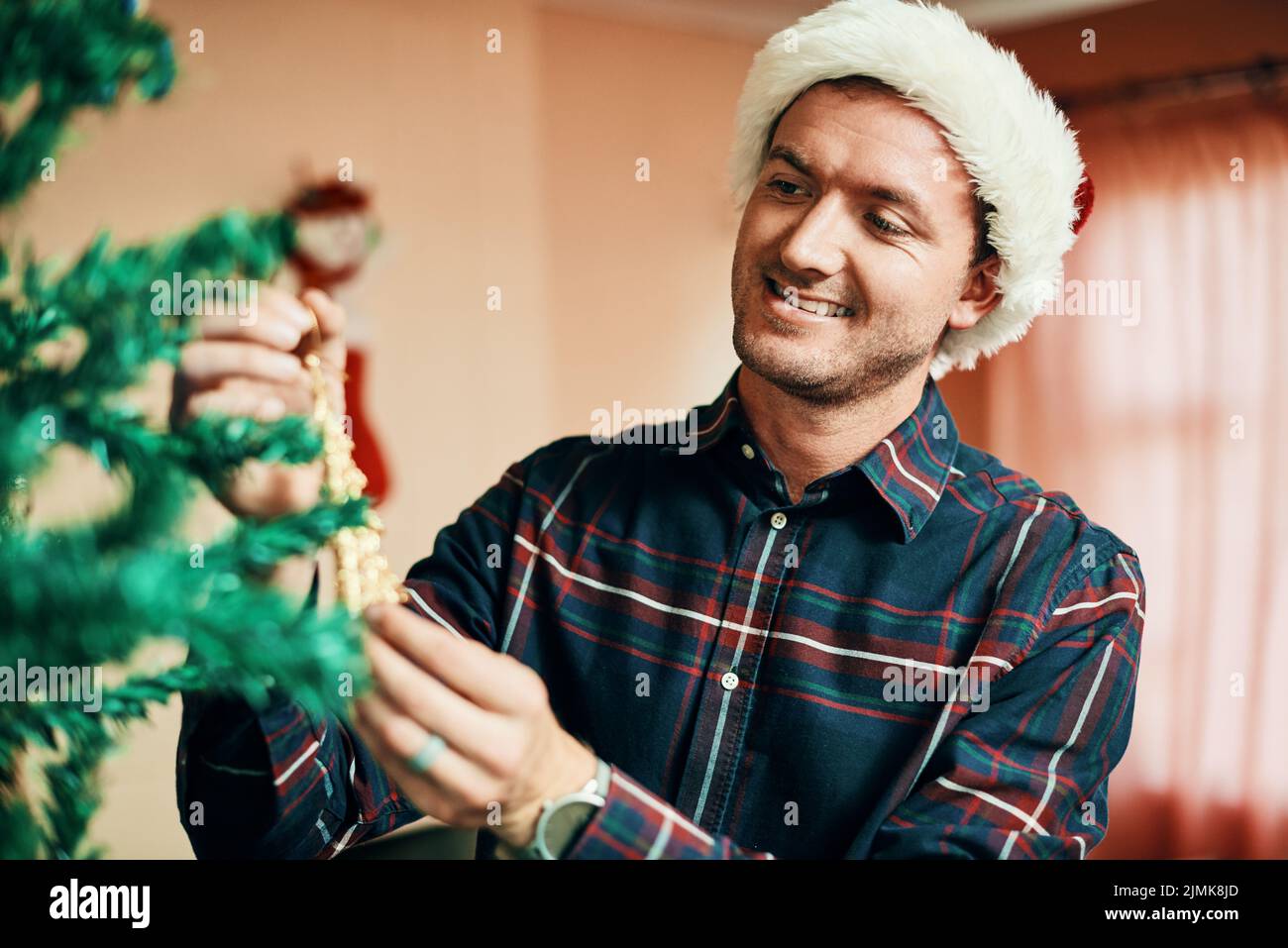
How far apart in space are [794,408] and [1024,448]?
2301mm

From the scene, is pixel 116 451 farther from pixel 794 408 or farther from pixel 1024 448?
pixel 1024 448

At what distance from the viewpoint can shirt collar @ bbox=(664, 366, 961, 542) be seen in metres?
1.01

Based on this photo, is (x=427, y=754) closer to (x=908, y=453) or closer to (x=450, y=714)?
(x=450, y=714)

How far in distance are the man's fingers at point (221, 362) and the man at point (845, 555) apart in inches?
13.2

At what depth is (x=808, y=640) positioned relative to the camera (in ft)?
3.20

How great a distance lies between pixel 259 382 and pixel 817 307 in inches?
23.8

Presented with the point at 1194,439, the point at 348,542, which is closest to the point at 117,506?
the point at 348,542

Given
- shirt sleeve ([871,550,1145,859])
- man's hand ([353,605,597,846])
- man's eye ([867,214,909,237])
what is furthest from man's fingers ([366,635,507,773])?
man's eye ([867,214,909,237])

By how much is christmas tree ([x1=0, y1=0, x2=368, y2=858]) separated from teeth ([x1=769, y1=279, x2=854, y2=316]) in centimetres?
67

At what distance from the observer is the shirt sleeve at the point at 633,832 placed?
574mm

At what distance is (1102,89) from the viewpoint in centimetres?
292

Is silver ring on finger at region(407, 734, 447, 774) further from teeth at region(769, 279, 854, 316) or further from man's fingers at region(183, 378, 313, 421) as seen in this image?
teeth at region(769, 279, 854, 316)
